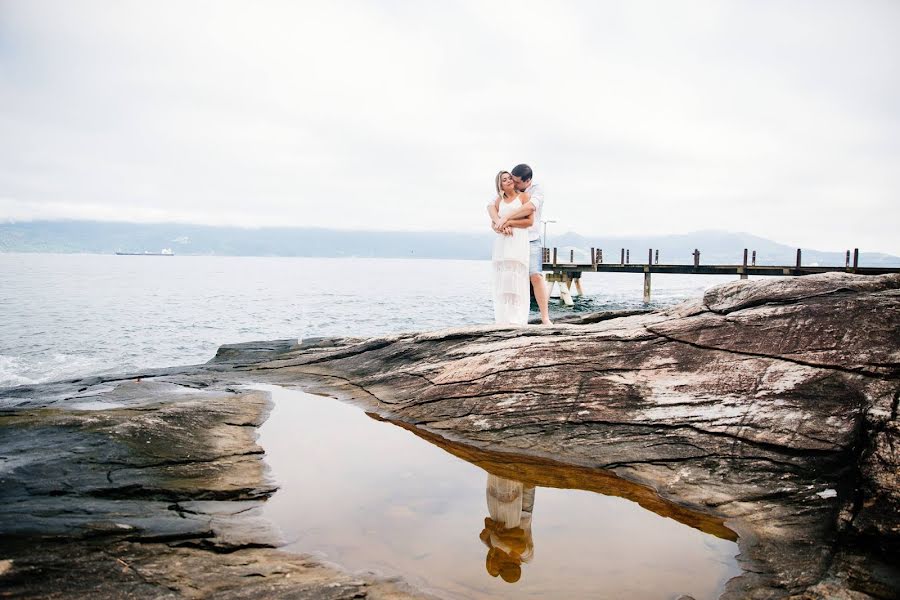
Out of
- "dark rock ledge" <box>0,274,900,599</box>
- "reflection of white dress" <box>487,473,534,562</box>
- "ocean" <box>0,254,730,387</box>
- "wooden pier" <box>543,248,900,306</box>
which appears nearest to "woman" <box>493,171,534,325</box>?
"dark rock ledge" <box>0,274,900,599</box>

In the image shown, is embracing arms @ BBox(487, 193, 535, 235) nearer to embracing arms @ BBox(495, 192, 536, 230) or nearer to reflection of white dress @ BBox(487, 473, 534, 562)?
embracing arms @ BBox(495, 192, 536, 230)

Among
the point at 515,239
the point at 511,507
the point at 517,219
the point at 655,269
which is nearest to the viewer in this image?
the point at 511,507

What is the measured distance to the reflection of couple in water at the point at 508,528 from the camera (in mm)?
4263

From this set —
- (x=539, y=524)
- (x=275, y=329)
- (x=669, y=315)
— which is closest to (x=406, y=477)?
(x=539, y=524)

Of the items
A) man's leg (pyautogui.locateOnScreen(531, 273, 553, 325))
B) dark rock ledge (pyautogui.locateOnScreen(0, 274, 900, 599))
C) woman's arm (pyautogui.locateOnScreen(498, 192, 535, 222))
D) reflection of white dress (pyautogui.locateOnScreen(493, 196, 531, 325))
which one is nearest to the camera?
dark rock ledge (pyautogui.locateOnScreen(0, 274, 900, 599))

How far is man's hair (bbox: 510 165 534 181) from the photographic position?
9.57 meters

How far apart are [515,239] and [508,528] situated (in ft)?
19.2

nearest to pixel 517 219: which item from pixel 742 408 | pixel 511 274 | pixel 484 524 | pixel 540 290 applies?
pixel 511 274

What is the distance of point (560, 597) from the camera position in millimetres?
3830

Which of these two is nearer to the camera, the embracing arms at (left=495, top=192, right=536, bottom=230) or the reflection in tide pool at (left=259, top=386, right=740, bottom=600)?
the reflection in tide pool at (left=259, top=386, right=740, bottom=600)

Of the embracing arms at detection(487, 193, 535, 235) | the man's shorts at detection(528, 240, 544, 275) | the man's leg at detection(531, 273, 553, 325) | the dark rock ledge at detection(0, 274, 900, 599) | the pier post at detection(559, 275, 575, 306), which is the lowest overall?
the pier post at detection(559, 275, 575, 306)

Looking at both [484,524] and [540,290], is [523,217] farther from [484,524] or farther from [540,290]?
[484,524]

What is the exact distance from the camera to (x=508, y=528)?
16.1 feet

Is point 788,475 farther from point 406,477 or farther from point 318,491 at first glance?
point 318,491
